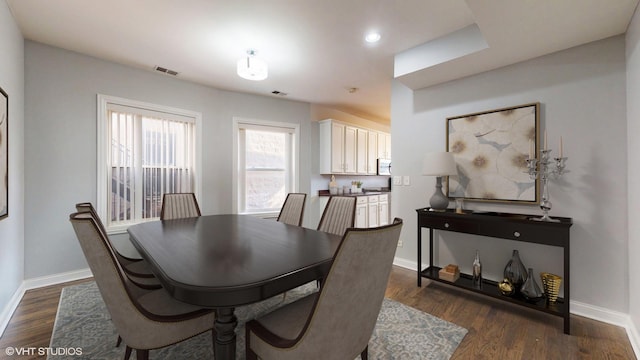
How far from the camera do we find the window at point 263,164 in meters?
4.29

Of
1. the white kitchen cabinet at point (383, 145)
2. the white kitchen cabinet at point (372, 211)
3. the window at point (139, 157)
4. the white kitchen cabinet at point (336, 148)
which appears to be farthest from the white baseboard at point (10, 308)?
the white kitchen cabinet at point (383, 145)

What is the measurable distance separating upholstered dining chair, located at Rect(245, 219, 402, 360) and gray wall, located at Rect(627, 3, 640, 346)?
1.97 metres

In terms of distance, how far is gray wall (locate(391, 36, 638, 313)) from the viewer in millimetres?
2078

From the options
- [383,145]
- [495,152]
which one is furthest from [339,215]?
[383,145]

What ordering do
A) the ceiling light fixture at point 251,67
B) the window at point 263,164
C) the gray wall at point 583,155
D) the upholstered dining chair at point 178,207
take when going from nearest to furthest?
1. the gray wall at point 583,155
2. the ceiling light fixture at point 251,67
3. the upholstered dining chair at point 178,207
4. the window at point 263,164

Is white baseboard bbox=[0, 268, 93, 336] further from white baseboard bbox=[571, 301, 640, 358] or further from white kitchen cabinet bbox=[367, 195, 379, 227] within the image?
white baseboard bbox=[571, 301, 640, 358]

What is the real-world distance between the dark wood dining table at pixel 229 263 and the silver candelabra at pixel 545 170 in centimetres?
181

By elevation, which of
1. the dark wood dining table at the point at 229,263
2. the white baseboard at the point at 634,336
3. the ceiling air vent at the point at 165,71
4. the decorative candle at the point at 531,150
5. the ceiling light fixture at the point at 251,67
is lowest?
the white baseboard at the point at 634,336

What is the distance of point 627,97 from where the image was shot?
79.0 inches

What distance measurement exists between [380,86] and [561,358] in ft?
11.3

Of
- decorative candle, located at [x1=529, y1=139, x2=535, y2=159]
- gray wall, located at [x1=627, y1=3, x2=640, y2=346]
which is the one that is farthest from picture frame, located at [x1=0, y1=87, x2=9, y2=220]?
gray wall, located at [x1=627, y1=3, x2=640, y2=346]

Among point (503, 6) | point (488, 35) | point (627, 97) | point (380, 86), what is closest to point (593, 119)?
point (627, 97)

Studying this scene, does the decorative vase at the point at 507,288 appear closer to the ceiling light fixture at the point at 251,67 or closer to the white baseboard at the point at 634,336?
the white baseboard at the point at 634,336

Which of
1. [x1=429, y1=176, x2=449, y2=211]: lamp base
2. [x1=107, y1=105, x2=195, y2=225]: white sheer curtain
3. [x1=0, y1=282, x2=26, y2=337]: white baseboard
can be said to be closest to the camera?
[x1=0, y1=282, x2=26, y2=337]: white baseboard
